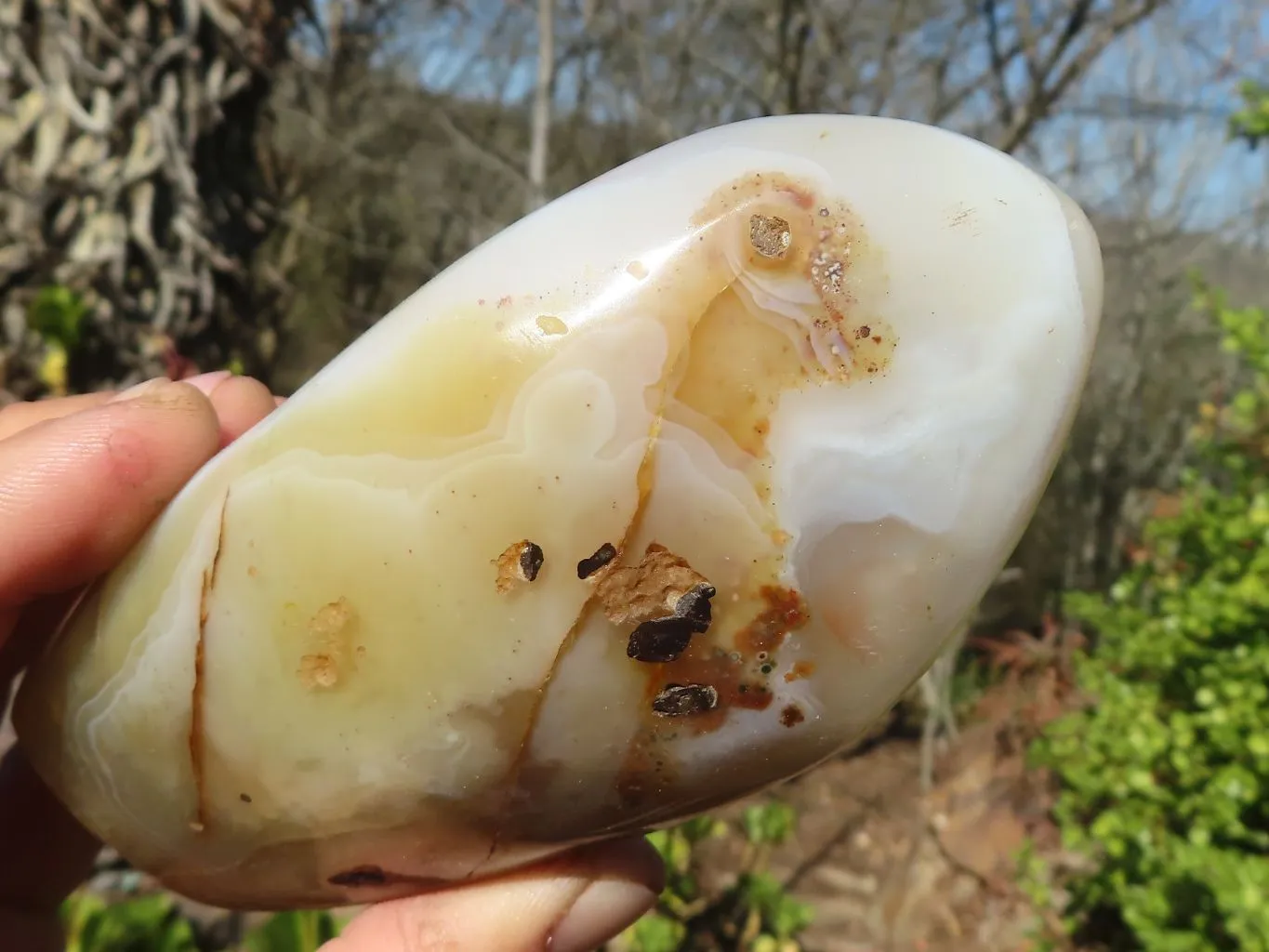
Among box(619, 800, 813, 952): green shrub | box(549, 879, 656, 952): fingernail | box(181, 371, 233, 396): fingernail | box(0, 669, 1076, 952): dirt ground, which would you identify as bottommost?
box(0, 669, 1076, 952): dirt ground

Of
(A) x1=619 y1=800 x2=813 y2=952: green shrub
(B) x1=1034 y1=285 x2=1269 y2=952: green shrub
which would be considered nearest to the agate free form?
(B) x1=1034 y1=285 x2=1269 y2=952: green shrub

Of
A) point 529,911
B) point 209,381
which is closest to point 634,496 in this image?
point 529,911

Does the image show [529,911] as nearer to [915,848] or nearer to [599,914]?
[599,914]

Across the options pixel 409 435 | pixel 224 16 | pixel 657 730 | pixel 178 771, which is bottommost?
pixel 178 771

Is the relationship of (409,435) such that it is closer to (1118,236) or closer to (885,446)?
(885,446)

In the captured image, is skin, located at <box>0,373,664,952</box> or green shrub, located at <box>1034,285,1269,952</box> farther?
green shrub, located at <box>1034,285,1269,952</box>

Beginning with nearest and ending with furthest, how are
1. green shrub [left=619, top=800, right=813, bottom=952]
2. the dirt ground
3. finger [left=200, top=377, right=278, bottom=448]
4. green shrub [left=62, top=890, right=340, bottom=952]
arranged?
finger [left=200, top=377, right=278, bottom=448] → green shrub [left=62, top=890, right=340, bottom=952] → green shrub [left=619, top=800, right=813, bottom=952] → the dirt ground

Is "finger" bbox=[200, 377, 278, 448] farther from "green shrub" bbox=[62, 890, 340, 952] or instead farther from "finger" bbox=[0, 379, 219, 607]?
"green shrub" bbox=[62, 890, 340, 952]

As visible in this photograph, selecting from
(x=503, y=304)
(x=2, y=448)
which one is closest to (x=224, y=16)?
(x=2, y=448)
